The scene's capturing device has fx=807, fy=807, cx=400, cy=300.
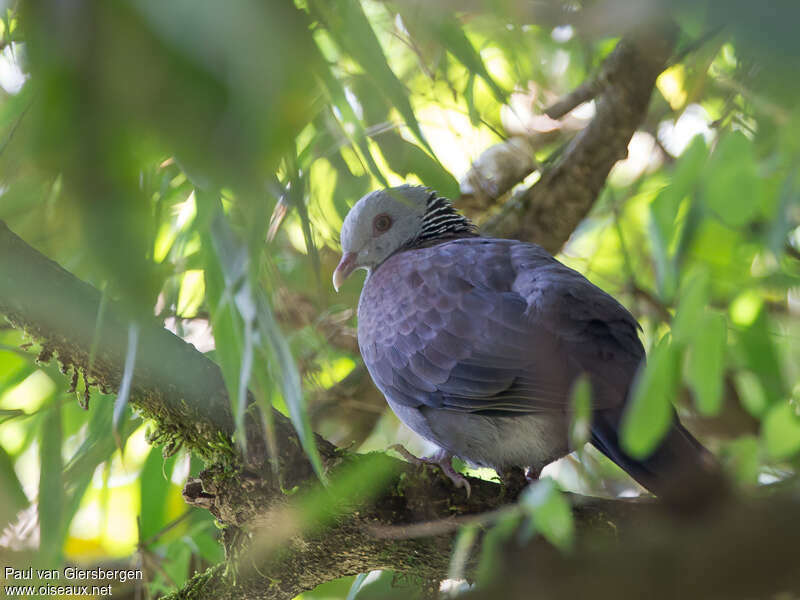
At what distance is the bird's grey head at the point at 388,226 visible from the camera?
10.6 ft

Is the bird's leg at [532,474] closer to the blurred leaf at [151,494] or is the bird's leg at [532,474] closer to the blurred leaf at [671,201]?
the blurred leaf at [151,494]

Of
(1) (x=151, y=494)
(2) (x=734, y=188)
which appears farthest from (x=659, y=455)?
(1) (x=151, y=494)

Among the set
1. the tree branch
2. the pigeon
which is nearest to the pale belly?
the pigeon

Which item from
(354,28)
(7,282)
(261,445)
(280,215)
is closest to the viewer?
(354,28)

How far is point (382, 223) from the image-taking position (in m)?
3.29

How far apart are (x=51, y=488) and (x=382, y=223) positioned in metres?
1.76

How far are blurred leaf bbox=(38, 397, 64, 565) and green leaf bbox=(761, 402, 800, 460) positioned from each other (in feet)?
4.72

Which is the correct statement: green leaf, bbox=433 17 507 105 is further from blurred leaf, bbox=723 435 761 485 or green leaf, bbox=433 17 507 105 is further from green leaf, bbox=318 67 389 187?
blurred leaf, bbox=723 435 761 485

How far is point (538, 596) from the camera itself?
0.67m

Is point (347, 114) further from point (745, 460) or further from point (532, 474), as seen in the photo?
point (532, 474)

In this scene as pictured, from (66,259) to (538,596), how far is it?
5.82ft

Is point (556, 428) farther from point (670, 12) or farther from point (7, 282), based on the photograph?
point (670, 12)

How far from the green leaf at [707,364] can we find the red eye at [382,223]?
2.38 meters

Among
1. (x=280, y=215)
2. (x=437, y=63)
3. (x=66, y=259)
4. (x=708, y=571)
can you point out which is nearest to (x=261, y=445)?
(x=280, y=215)
